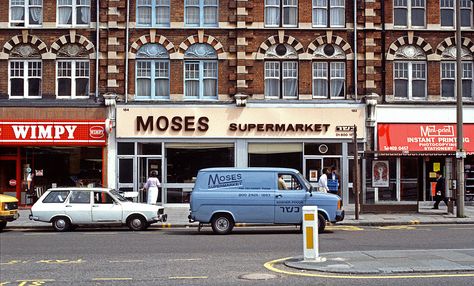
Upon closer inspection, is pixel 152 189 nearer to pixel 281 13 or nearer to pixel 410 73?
pixel 281 13

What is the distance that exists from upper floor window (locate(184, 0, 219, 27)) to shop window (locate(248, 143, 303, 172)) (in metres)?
5.93

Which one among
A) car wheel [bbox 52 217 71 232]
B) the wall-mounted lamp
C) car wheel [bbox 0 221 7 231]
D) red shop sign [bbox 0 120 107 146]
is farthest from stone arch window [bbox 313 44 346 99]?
car wheel [bbox 0 221 7 231]

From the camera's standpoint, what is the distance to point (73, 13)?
29.4m

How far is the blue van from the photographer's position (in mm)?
18953

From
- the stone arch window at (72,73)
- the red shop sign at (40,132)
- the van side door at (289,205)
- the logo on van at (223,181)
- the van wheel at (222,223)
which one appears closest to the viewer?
the van side door at (289,205)

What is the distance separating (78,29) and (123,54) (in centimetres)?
228

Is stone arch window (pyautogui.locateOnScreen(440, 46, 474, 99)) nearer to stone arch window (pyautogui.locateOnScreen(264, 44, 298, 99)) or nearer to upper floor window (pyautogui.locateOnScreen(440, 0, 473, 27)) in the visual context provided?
upper floor window (pyautogui.locateOnScreen(440, 0, 473, 27))

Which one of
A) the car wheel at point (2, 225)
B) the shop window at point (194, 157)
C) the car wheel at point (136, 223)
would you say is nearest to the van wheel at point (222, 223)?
the car wheel at point (136, 223)

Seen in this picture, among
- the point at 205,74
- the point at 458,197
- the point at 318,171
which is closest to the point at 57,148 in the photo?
the point at 205,74

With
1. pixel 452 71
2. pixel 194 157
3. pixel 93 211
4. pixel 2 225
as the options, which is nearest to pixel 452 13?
pixel 452 71

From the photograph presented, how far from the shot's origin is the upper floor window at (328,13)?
97.3 ft

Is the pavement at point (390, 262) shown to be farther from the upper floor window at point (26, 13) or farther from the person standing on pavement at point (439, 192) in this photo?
the upper floor window at point (26, 13)

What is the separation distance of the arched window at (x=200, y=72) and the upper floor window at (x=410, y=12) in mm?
8474

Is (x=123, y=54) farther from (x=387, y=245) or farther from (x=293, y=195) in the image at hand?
(x=387, y=245)
